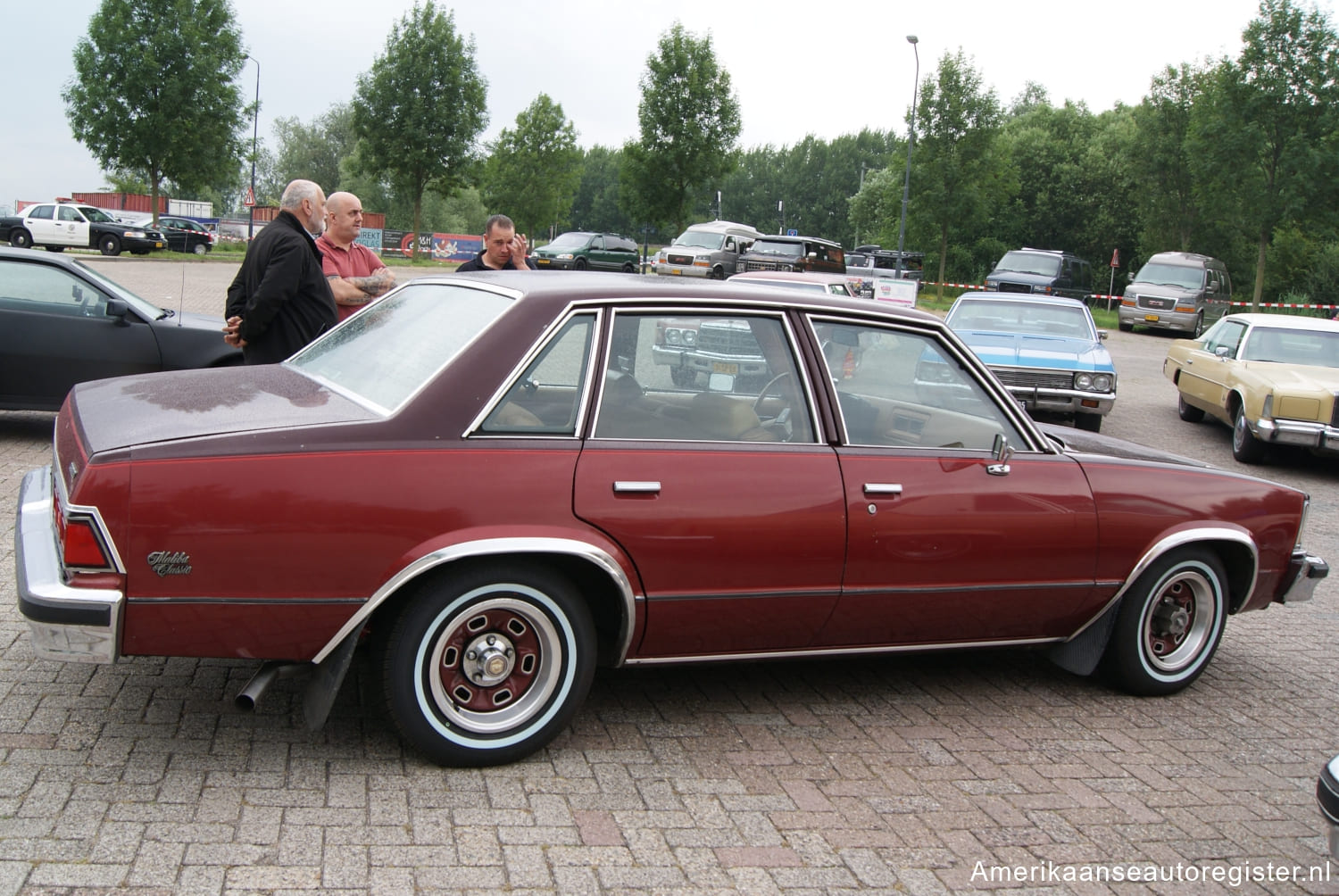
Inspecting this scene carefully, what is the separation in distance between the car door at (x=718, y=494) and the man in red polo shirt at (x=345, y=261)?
3.08m

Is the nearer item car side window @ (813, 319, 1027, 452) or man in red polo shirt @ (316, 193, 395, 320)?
car side window @ (813, 319, 1027, 452)

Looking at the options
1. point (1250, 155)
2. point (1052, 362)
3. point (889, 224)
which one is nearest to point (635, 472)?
point (1052, 362)

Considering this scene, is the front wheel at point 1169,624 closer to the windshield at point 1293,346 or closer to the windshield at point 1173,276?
the windshield at point 1293,346

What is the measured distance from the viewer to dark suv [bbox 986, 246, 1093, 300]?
29.5 metres

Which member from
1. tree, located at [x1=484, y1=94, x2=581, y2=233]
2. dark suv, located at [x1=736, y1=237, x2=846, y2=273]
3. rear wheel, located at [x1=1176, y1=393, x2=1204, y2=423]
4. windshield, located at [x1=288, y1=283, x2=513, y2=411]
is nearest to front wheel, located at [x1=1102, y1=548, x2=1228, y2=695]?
windshield, located at [x1=288, y1=283, x2=513, y2=411]

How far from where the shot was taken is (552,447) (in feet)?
11.6

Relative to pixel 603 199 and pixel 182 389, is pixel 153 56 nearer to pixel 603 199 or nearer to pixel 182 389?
pixel 182 389

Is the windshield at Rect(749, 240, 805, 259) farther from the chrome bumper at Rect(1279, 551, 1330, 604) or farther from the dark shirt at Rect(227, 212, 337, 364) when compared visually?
the chrome bumper at Rect(1279, 551, 1330, 604)

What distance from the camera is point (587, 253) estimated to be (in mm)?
39000

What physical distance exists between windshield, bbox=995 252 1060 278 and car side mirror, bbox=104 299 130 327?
2608cm

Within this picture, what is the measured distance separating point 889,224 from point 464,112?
19.7m

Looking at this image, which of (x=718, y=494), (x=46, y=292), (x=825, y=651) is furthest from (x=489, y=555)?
(x=46, y=292)

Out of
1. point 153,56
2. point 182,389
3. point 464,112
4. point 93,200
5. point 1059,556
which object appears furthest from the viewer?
point 93,200

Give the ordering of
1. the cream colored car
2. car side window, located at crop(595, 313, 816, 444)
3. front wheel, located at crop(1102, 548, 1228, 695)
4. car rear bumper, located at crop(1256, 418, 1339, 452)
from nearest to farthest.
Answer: car side window, located at crop(595, 313, 816, 444), front wheel, located at crop(1102, 548, 1228, 695), car rear bumper, located at crop(1256, 418, 1339, 452), the cream colored car
